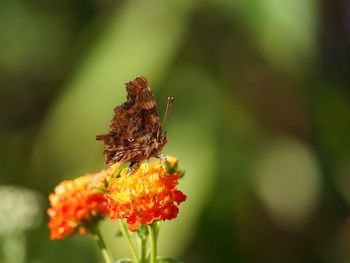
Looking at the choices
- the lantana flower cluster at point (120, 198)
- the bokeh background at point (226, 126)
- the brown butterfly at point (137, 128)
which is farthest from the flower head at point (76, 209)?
the bokeh background at point (226, 126)

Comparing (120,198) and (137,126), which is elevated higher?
(137,126)

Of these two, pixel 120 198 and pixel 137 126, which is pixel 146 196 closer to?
pixel 120 198

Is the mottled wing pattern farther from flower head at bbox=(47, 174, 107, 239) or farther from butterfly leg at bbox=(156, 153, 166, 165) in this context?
flower head at bbox=(47, 174, 107, 239)

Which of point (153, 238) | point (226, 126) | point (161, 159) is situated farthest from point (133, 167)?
point (226, 126)

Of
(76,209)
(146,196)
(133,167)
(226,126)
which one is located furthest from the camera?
(226,126)

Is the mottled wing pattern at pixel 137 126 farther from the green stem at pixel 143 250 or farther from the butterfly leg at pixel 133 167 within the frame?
the green stem at pixel 143 250

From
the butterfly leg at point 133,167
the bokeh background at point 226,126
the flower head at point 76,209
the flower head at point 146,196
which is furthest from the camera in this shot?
the bokeh background at point 226,126
